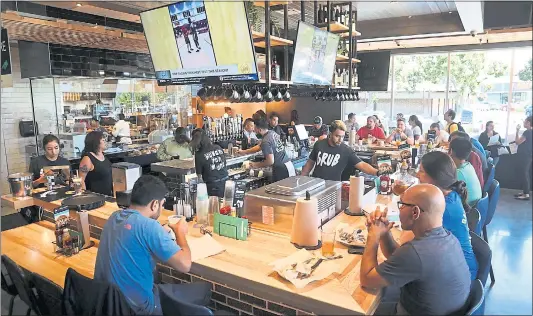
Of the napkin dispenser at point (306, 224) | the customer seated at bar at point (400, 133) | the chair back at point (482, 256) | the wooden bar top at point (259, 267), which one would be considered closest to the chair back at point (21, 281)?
the wooden bar top at point (259, 267)

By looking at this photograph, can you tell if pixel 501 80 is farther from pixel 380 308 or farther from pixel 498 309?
pixel 380 308

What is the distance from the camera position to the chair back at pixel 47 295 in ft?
6.31

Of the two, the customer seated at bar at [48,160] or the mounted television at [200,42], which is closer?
the mounted television at [200,42]

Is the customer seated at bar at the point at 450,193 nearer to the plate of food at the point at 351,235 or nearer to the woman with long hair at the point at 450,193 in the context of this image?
the woman with long hair at the point at 450,193

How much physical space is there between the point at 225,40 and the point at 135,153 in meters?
4.54

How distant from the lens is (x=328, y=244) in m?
1.92

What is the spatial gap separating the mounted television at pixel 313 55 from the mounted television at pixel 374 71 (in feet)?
13.8

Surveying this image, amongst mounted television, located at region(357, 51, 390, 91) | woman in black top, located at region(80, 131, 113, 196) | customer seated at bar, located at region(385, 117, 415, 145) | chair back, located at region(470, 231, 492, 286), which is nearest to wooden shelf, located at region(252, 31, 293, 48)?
woman in black top, located at region(80, 131, 113, 196)

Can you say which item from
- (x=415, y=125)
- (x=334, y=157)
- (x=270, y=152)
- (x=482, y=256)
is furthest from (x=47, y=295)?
(x=415, y=125)

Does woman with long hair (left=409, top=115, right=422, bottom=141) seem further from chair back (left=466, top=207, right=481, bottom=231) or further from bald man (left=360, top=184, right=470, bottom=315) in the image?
bald man (left=360, top=184, right=470, bottom=315)

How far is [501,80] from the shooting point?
3.60 feet

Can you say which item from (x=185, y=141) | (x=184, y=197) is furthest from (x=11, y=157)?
(x=184, y=197)

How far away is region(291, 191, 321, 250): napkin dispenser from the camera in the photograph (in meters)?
2.01

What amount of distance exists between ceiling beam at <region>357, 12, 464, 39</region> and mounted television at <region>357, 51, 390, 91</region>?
1.54 m
